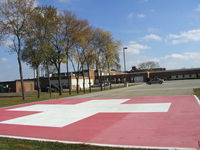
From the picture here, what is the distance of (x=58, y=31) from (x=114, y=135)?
95.5 feet

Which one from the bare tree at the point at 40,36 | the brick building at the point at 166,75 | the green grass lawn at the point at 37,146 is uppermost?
the bare tree at the point at 40,36

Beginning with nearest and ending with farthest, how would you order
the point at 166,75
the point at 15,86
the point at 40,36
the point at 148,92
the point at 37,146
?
the point at 37,146, the point at 148,92, the point at 40,36, the point at 15,86, the point at 166,75

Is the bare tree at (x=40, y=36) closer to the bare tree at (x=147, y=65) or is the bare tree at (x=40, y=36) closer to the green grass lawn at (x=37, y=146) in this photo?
the green grass lawn at (x=37, y=146)

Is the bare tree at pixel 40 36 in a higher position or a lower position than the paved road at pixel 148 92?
higher

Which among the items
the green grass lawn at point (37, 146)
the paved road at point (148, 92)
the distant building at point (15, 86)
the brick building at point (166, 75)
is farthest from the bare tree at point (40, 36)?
the brick building at point (166, 75)

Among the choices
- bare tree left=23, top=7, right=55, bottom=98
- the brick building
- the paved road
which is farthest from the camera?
the brick building

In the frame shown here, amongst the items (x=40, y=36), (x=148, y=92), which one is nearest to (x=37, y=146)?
(x=148, y=92)

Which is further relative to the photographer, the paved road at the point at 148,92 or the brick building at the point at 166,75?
the brick building at the point at 166,75

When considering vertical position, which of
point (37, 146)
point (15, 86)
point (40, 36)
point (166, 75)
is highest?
point (40, 36)

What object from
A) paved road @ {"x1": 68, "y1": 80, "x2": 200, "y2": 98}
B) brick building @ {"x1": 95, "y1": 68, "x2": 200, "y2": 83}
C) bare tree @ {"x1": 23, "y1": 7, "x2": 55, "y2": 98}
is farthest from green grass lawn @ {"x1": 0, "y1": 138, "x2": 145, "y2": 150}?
brick building @ {"x1": 95, "y1": 68, "x2": 200, "y2": 83}

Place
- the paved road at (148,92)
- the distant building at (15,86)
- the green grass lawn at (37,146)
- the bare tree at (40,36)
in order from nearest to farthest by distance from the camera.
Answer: the green grass lawn at (37,146), the paved road at (148,92), the bare tree at (40,36), the distant building at (15,86)

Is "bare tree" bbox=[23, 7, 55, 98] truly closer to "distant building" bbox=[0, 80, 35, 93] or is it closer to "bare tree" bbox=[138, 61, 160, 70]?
"distant building" bbox=[0, 80, 35, 93]

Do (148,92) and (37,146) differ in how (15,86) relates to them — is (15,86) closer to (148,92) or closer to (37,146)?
(148,92)

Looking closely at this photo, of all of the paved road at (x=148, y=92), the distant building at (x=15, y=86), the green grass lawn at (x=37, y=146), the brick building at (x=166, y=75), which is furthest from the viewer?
the brick building at (x=166, y=75)
